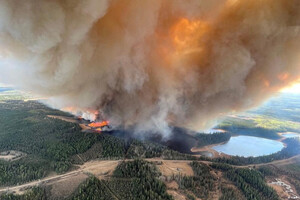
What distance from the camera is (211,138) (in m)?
75.1

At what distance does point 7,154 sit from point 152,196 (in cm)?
3260

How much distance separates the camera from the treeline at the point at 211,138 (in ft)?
232

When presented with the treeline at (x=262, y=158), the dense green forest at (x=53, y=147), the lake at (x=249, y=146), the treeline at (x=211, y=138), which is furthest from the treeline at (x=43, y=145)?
the lake at (x=249, y=146)

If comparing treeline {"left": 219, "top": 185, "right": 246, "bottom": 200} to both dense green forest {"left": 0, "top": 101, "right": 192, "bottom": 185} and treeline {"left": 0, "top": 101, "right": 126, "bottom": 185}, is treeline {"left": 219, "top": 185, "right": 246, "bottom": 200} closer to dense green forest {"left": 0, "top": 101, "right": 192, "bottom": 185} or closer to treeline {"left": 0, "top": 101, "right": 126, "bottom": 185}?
dense green forest {"left": 0, "top": 101, "right": 192, "bottom": 185}

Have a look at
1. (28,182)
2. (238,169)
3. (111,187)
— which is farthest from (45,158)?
(238,169)

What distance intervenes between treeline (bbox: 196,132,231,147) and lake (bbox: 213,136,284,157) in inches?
82.4

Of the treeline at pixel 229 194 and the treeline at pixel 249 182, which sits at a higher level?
the treeline at pixel 249 182

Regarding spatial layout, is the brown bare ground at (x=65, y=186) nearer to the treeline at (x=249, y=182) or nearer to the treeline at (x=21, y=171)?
the treeline at (x=21, y=171)

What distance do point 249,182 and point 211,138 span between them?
104 feet

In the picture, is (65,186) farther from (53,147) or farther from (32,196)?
(53,147)

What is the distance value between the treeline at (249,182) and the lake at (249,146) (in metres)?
18.3

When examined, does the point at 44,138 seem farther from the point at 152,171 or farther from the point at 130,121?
the point at 152,171

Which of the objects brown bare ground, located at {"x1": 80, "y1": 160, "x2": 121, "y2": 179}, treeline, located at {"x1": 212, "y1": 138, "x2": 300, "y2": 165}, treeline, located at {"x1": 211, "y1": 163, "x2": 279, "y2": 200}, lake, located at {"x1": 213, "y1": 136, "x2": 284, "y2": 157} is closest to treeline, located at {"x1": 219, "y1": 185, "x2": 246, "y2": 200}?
treeline, located at {"x1": 211, "y1": 163, "x2": 279, "y2": 200}

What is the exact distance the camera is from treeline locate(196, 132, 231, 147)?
7059 centimetres
